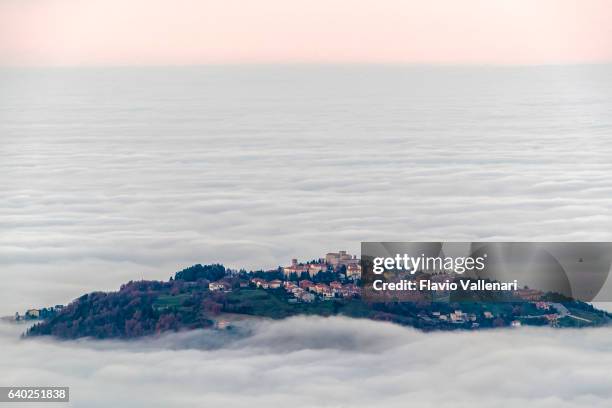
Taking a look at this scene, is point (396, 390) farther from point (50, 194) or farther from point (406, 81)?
point (406, 81)

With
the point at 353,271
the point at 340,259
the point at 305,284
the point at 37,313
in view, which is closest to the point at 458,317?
the point at 353,271

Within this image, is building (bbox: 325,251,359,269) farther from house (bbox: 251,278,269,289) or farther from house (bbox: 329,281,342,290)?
house (bbox: 251,278,269,289)

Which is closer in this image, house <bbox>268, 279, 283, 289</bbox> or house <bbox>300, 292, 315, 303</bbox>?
house <bbox>300, 292, 315, 303</bbox>

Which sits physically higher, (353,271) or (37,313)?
(353,271)

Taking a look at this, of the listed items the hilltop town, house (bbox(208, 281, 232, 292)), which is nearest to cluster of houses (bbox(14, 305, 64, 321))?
the hilltop town

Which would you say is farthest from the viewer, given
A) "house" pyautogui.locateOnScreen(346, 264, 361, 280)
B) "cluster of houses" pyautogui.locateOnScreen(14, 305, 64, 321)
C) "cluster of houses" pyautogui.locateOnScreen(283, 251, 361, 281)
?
"cluster of houses" pyautogui.locateOnScreen(283, 251, 361, 281)

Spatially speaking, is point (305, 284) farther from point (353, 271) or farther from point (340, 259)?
point (340, 259)

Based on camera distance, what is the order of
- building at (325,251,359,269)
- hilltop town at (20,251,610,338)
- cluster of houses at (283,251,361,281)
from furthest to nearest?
building at (325,251,359,269) < cluster of houses at (283,251,361,281) < hilltop town at (20,251,610,338)

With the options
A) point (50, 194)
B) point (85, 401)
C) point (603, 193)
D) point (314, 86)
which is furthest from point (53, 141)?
point (85, 401)
